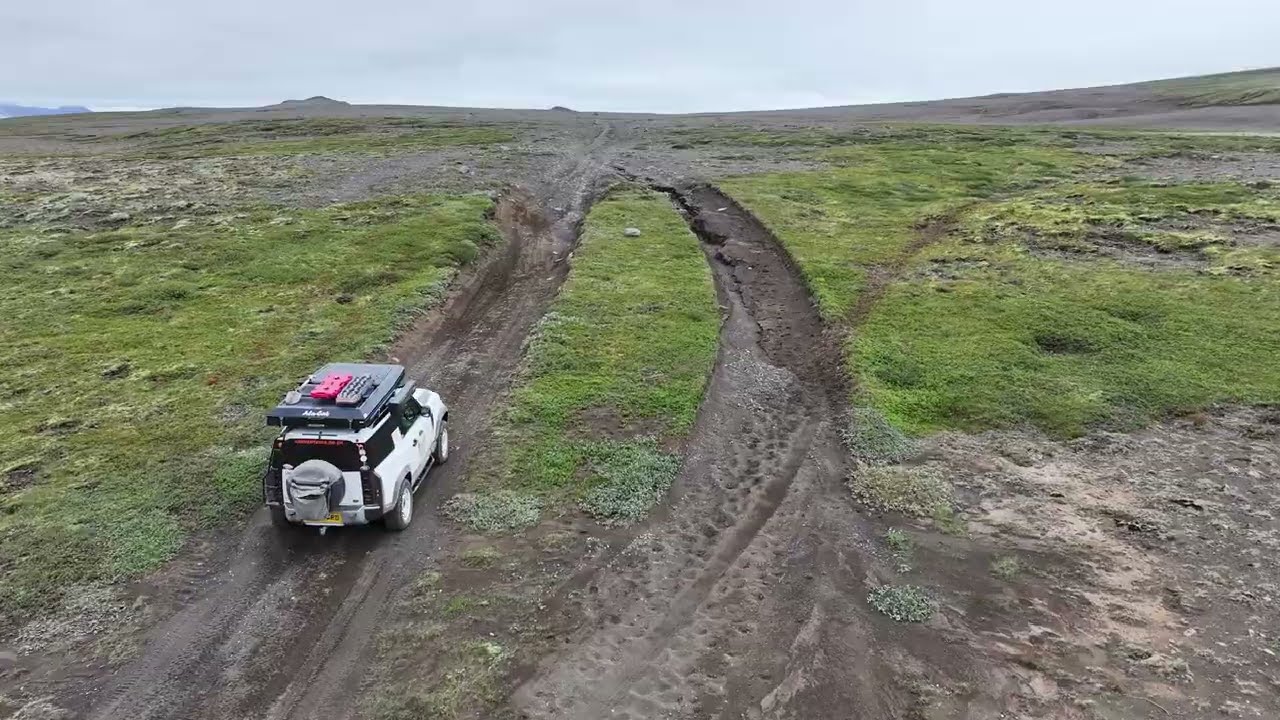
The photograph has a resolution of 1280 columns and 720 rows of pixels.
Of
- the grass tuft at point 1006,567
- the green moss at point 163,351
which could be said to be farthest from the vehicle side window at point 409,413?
the grass tuft at point 1006,567

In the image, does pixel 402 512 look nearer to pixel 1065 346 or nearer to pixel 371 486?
pixel 371 486

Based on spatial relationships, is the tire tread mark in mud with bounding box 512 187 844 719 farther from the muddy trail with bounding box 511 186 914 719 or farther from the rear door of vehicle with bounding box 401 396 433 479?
the rear door of vehicle with bounding box 401 396 433 479

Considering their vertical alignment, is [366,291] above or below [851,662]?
above

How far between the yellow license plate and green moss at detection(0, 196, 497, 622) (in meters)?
3.35

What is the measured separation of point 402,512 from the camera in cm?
1798

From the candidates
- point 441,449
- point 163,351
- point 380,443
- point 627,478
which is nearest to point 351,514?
point 380,443

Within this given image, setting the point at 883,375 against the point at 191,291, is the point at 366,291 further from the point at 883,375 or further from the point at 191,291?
the point at 883,375

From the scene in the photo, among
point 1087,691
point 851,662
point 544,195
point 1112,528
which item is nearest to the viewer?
point 1087,691

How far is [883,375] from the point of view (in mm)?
26219

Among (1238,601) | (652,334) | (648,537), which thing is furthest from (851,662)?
(652,334)

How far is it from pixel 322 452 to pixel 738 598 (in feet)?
30.6

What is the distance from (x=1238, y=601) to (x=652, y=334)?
19519mm

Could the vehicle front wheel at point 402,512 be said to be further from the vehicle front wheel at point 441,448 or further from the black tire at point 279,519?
the vehicle front wheel at point 441,448

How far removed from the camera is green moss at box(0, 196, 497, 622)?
59.8ft
